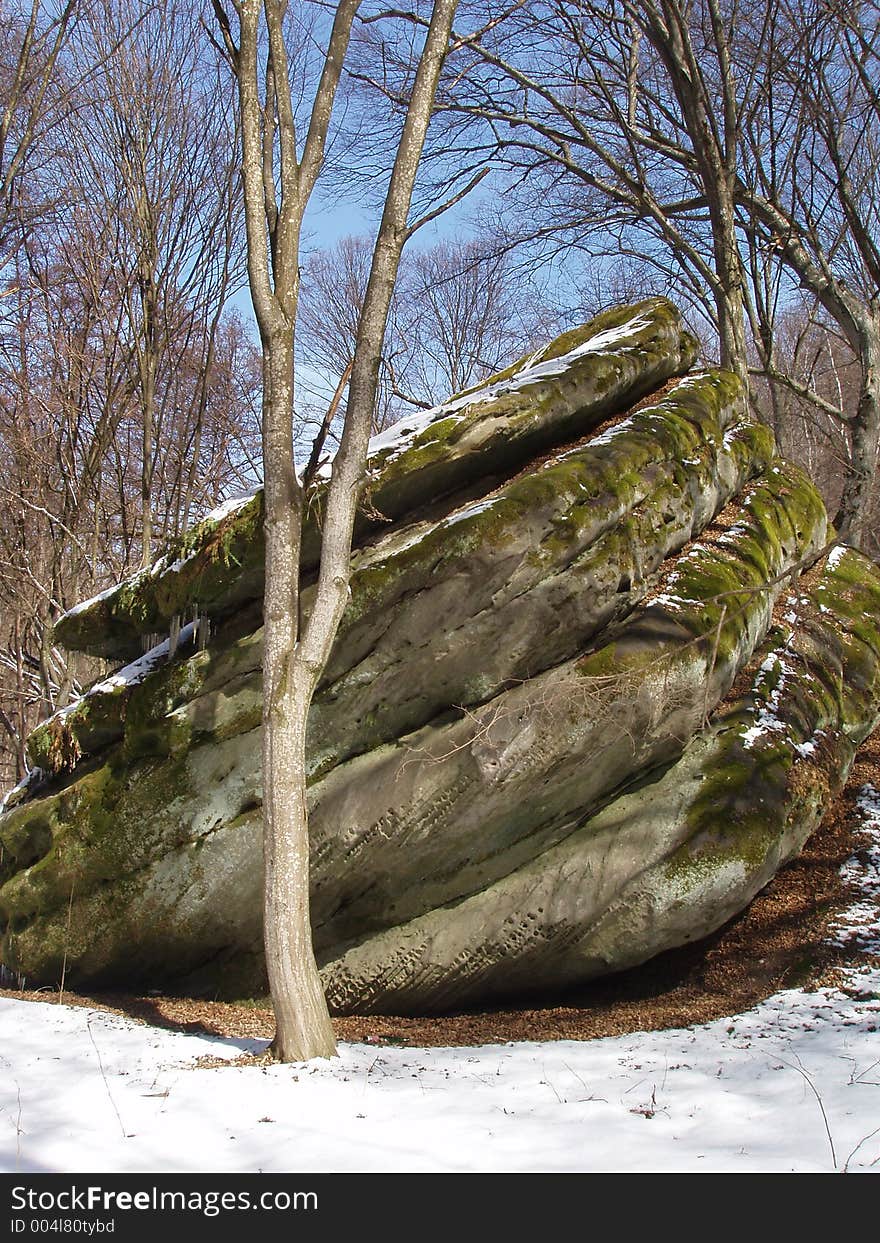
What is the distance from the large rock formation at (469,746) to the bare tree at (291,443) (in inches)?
43.2

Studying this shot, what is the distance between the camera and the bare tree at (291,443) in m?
5.40

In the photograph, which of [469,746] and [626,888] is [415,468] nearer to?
[469,746]

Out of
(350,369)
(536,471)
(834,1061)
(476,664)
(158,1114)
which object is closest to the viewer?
(158,1114)

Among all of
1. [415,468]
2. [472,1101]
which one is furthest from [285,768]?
[415,468]

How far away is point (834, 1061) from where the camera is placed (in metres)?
4.62

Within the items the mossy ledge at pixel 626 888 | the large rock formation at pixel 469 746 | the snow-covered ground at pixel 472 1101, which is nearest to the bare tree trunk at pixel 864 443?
the large rock formation at pixel 469 746

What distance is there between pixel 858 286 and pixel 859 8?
5803 millimetres

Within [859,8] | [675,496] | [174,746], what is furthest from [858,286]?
[174,746]

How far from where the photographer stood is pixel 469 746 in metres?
6.69

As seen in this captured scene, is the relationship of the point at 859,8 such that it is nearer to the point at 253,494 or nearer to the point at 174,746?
the point at 253,494

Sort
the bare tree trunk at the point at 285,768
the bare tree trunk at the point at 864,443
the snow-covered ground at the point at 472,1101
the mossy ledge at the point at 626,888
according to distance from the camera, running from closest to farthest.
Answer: the snow-covered ground at the point at 472,1101, the bare tree trunk at the point at 285,768, the mossy ledge at the point at 626,888, the bare tree trunk at the point at 864,443

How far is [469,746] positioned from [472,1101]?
2.71m

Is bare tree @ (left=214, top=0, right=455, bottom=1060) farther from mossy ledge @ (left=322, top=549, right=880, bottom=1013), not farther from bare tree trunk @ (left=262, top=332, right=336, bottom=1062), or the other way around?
mossy ledge @ (left=322, top=549, right=880, bottom=1013)

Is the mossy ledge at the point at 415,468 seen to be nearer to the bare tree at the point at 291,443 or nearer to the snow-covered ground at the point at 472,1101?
the bare tree at the point at 291,443
